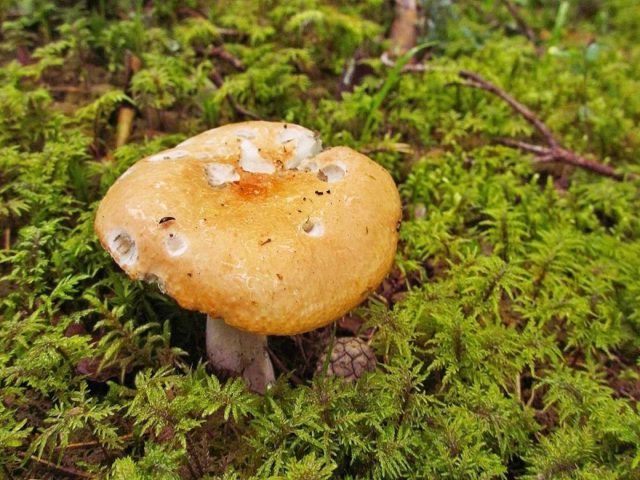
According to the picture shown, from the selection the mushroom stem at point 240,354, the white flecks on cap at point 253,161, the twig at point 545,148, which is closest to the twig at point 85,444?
the mushroom stem at point 240,354

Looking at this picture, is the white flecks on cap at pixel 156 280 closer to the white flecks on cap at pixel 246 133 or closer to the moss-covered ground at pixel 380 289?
the moss-covered ground at pixel 380 289

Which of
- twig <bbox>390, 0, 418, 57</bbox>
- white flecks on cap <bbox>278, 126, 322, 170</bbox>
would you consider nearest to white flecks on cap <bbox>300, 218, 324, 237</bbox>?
white flecks on cap <bbox>278, 126, 322, 170</bbox>

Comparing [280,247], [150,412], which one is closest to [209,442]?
[150,412]

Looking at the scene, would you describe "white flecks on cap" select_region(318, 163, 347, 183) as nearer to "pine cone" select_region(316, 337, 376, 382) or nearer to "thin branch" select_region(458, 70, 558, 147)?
"pine cone" select_region(316, 337, 376, 382)

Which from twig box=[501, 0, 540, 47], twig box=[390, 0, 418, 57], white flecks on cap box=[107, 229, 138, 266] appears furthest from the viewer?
twig box=[501, 0, 540, 47]

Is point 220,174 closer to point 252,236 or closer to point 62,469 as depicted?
point 252,236

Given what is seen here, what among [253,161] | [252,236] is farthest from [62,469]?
[253,161]
